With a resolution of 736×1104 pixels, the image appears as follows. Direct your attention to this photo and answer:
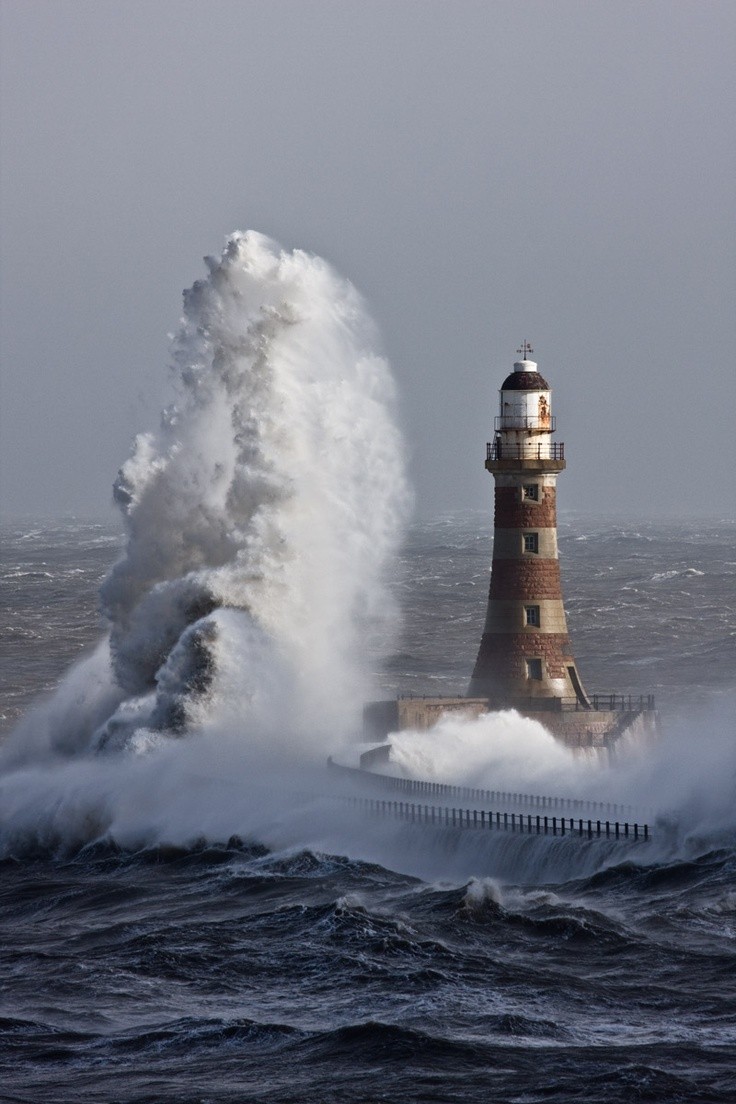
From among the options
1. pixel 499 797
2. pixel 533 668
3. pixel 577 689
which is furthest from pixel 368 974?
pixel 577 689

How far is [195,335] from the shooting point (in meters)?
47.4

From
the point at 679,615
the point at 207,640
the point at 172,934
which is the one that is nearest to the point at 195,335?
the point at 207,640

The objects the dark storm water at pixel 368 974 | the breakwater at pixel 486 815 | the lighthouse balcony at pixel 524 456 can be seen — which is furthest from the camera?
the lighthouse balcony at pixel 524 456

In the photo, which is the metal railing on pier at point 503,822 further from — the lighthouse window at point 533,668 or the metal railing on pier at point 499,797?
the lighthouse window at point 533,668

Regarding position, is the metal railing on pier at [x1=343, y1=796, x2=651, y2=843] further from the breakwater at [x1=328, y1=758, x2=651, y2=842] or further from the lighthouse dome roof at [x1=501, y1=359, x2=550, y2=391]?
the lighthouse dome roof at [x1=501, y1=359, x2=550, y2=391]

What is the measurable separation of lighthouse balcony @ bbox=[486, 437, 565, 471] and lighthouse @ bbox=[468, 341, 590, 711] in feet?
0.07

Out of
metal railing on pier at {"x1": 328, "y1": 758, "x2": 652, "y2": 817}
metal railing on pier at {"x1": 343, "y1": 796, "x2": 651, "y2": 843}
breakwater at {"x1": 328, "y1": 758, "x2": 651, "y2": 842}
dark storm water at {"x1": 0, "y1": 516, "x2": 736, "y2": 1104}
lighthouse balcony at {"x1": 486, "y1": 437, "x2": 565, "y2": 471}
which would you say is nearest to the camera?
dark storm water at {"x1": 0, "y1": 516, "x2": 736, "y2": 1104}

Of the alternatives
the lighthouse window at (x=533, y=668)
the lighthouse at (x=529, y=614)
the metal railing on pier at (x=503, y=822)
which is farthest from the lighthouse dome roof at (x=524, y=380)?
the metal railing on pier at (x=503, y=822)

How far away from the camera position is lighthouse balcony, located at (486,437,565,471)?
4038cm

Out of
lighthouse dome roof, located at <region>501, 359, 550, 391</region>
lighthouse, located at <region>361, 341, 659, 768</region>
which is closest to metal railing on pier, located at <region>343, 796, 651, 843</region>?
lighthouse, located at <region>361, 341, 659, 768</region>

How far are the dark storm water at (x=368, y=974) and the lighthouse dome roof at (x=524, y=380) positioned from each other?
8.00 m

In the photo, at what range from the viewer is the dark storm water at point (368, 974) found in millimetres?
22359

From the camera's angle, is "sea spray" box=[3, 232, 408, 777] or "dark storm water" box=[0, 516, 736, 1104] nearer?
"dark storm water" box=[0, 516, 736, 1104]

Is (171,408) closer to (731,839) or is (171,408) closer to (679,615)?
(731,839)
